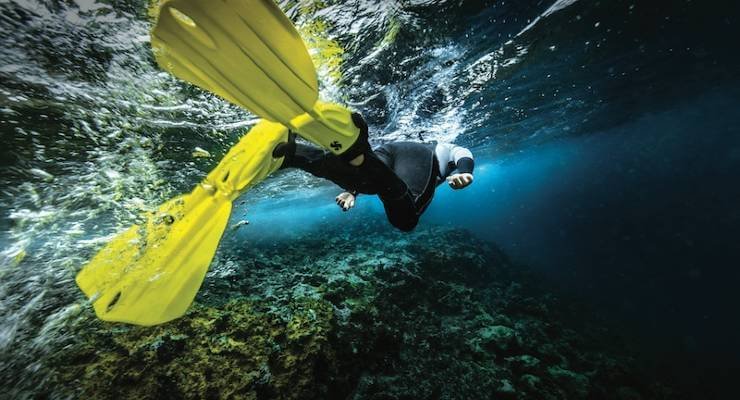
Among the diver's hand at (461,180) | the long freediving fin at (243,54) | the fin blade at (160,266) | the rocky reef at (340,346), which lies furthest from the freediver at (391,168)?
the rocky reef at (340,346)

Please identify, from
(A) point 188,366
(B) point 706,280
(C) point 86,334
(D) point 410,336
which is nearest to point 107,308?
(A) point 188,366

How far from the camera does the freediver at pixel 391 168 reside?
3.08 metres

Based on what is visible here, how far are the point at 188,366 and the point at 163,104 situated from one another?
21.0 ft

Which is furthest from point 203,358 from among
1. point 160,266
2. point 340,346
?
point 160,266

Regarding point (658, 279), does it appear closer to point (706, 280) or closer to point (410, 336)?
point (706, 280)

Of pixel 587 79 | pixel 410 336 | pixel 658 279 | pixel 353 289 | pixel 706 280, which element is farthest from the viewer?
pixel 706 280

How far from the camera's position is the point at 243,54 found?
199cm

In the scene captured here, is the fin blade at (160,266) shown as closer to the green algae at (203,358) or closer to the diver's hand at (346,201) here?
the green algae at (203,358)

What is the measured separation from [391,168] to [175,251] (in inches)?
110

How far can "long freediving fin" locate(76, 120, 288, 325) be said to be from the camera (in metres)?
2.83

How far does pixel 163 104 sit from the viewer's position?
7.70 m

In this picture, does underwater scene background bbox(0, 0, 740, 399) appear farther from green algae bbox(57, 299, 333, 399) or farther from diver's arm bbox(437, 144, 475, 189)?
diver's arm bbox(437, 144, 475, 189)

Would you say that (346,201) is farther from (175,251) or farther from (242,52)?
(242,52)

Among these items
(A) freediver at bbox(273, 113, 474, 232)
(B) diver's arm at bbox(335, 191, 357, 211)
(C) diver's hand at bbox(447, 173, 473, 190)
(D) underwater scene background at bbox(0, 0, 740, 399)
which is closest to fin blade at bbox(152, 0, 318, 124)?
(A) freediver at bbox(273, 113, 474, 232)
